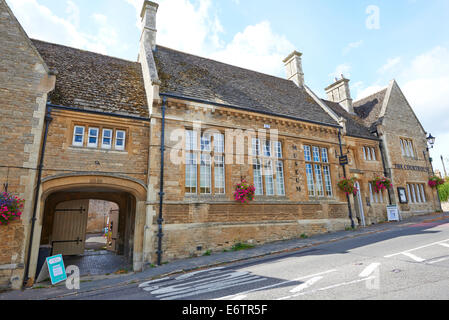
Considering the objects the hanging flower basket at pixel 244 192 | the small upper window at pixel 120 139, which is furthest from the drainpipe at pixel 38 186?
the hanging flower basket at pixel 244 192

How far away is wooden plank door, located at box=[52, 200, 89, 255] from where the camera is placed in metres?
12.7

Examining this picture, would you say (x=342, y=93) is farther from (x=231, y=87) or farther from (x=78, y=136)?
(x=78, y=136)

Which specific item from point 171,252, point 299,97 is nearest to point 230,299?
point 171,252

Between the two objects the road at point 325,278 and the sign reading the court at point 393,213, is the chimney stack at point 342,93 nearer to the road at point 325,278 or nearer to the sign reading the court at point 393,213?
the sign reading the court at point 393,213

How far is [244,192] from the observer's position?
11.0 m

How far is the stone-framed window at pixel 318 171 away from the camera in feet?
45.3

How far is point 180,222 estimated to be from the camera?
32.4 ft

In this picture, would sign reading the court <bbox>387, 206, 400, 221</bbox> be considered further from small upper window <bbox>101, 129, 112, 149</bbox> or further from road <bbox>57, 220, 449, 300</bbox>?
small upper window <bbox>101, 129, 112, 149</bbox>

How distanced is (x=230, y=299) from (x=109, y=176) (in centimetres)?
667

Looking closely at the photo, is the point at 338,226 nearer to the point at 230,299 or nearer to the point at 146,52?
the point at 230,299

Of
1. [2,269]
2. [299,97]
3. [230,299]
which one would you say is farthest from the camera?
[299,97]

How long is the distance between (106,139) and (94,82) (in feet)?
10.6

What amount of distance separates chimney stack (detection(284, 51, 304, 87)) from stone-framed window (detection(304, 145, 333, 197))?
24.9 ft

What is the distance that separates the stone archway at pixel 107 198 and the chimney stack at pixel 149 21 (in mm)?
8849
